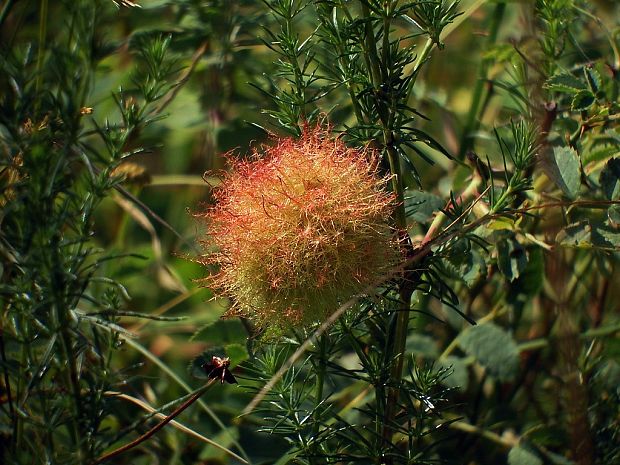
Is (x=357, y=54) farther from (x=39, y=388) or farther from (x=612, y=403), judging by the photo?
(x=612, y=403)

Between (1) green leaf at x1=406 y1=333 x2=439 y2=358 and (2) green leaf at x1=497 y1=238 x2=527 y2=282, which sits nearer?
(2) green leaf at x1=497 y1=238 x2=527 y2=282

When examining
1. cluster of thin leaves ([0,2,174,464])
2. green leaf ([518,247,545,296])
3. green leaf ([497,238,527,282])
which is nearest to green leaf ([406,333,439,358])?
→ green leaf ([518,247,545,296])

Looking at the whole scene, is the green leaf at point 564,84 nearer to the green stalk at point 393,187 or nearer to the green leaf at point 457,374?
the green stalk at point 393,187

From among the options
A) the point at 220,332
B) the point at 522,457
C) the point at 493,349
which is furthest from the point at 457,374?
the point at 220,332

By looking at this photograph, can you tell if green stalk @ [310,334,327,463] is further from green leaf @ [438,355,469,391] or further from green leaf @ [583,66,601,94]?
green leaf @ [583,66,601,94]

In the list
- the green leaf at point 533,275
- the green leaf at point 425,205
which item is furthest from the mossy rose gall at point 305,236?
the green leaf at point 533,275

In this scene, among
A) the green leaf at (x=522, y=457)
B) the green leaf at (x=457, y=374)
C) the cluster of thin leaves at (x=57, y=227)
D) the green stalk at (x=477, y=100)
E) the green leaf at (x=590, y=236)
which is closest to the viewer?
the cluster of thin leaves at (x=57, y=227)

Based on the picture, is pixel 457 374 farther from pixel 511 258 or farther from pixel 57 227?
pixel 57 227
